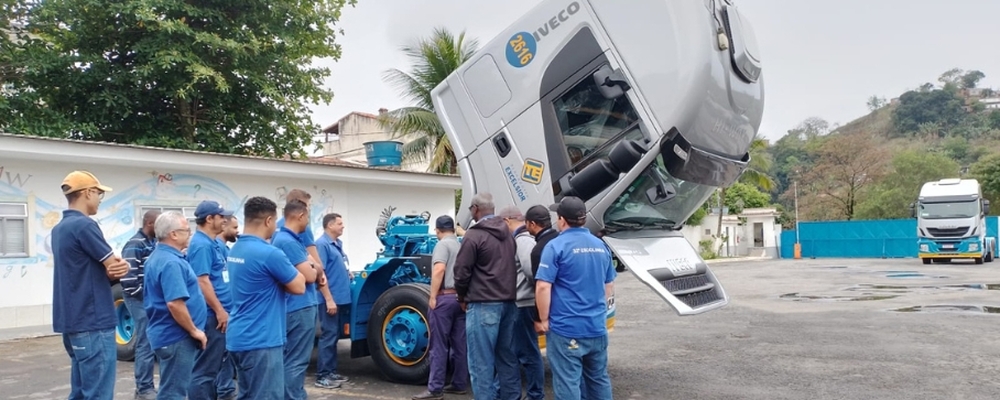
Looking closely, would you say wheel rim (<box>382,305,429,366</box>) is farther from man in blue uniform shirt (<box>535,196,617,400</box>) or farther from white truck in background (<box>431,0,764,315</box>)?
man in blue uniform shirt (<box>535,196,617,400</box>)

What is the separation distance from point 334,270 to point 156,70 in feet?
39.0

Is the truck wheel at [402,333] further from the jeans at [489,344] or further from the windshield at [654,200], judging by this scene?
the windshield at [654,200]

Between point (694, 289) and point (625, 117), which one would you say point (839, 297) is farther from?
point (625, 117)

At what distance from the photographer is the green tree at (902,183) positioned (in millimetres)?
46000

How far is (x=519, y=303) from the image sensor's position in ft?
18.7

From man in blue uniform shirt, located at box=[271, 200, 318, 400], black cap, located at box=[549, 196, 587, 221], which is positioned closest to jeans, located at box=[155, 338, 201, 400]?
man in blue uniform shirt, located at box=[271, 200, 318, 400]

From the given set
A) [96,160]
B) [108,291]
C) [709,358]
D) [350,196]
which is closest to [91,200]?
[108,291]

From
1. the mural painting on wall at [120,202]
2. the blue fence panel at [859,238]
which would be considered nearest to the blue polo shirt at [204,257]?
the mural painting on wall at [120,202]

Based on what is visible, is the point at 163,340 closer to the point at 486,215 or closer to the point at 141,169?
the point at 486,215

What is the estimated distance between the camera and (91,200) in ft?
14.9

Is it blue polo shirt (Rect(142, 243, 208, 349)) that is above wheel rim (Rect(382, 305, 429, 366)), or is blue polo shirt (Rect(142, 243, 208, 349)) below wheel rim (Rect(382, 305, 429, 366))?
above

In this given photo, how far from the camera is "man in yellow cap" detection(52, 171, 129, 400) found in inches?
172

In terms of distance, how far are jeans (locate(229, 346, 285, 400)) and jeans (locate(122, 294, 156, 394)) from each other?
7.89 ft

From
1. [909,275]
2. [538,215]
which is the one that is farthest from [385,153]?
[909,275]
